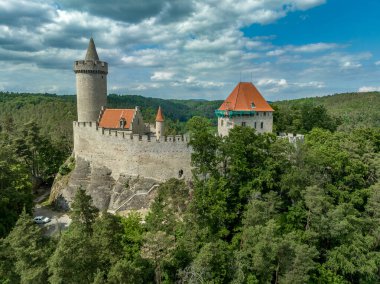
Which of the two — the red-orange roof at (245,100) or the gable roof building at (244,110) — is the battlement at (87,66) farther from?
the red-orange roof at (245,100)

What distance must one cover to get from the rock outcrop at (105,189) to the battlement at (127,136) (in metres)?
3.84

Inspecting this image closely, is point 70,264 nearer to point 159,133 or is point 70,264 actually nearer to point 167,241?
point 167,241

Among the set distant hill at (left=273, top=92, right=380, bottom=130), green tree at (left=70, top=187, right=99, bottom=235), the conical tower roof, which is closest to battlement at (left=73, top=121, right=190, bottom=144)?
the conical tower roof

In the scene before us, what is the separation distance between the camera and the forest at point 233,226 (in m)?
17.8

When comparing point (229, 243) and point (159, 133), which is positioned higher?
point (159, 133)

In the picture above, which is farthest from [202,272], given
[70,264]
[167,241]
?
[70,264]

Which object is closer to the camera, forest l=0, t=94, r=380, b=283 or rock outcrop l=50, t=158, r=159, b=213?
forest l=0, t=94, r=380, b=283

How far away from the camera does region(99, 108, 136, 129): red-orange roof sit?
115 feet

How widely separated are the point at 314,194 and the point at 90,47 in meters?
29.9

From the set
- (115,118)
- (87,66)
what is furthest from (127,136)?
(87,66)

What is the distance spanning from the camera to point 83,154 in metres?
36.4

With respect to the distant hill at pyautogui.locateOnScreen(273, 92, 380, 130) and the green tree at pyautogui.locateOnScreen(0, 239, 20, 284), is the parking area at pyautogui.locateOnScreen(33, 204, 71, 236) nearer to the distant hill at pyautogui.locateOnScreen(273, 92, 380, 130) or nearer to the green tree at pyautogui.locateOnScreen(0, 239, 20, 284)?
the green tree at pyautogui.locateOnScreen(0, 239, 20, 284)

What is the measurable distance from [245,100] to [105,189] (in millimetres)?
16946

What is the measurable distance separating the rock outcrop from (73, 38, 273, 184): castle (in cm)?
76
